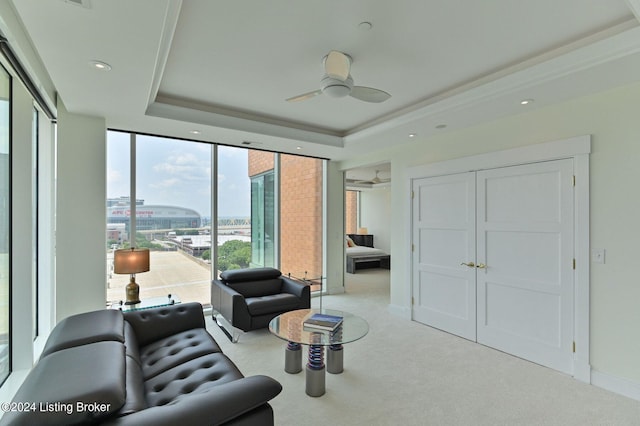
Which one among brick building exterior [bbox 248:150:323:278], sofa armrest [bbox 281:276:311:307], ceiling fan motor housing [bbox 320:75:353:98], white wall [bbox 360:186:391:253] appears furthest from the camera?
white wall [bbox 360:186:391:253]

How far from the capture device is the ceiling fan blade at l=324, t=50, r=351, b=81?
90.8 inches

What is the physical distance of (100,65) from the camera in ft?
7.08

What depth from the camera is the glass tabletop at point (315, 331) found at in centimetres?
254

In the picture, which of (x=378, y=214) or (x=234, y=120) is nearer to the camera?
A: (x=234, y=120)

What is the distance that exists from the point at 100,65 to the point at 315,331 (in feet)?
8.65

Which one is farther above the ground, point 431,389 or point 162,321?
point 162,321

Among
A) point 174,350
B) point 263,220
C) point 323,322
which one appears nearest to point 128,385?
point 174,350

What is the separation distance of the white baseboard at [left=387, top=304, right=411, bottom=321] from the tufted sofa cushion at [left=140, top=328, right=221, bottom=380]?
9.58ft

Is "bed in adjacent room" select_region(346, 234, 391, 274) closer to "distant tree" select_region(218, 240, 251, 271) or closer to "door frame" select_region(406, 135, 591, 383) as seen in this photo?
"distant tree" select_region(218, 240, 251, 271)

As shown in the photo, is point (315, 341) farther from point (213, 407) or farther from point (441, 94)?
point (441, 94)

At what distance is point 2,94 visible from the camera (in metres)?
2.31

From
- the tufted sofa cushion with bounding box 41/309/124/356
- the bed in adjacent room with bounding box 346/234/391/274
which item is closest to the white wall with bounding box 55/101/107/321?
the tufted sofa cushion with bounding box 41/309/124/356

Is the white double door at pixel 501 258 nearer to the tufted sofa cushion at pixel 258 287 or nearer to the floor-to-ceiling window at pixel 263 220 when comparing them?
the tufted sofa cushion at pixel 258 287

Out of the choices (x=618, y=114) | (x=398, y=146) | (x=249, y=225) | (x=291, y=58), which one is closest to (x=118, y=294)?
(x=249, y=225)
